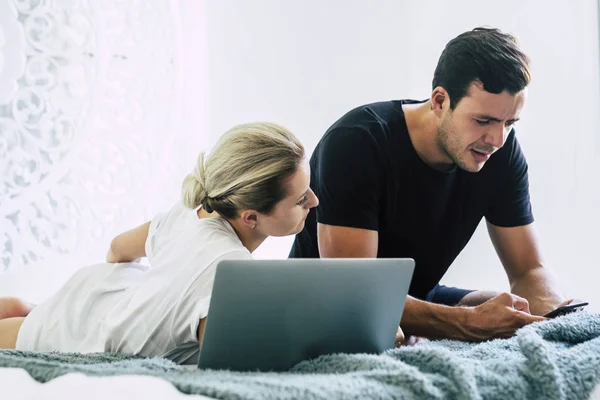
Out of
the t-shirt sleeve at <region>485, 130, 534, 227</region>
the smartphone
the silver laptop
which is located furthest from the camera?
the t-shirt sleeve at <region>485, 130, 534, 227</region>

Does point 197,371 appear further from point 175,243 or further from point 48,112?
point 48,112

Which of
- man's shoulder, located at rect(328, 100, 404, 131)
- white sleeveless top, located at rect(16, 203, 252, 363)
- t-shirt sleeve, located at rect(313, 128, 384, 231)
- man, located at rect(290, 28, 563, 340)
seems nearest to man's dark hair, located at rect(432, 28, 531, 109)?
man, located at rect(290, 28, 563, 340)

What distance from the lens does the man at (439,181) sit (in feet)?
6.09

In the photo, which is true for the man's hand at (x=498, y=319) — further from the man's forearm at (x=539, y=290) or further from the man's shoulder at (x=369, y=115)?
the man's shoulder at (x=369, y=115)

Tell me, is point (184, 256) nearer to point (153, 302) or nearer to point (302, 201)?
point (153, 302)

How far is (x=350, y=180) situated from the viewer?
6.16ft

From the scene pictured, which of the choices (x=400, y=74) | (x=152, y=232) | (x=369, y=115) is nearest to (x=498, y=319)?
(x=369, y=115)

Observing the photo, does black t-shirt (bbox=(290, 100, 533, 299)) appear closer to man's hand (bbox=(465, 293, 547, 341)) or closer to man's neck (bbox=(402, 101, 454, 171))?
man's neck (bbox=(402, 101, 454, 171))

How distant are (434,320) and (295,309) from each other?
63cm

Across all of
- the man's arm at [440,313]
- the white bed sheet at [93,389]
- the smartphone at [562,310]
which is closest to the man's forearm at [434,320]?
the man's arm at [440,313]

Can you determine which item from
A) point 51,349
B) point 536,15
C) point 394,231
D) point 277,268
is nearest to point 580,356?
point 277,268

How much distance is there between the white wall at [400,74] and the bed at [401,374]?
5.16 ft

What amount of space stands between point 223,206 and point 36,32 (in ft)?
4.24

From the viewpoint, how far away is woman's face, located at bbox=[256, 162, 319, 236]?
164 cm
